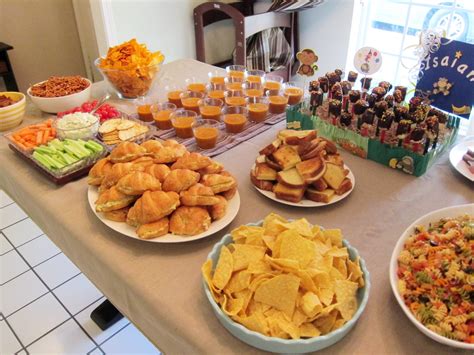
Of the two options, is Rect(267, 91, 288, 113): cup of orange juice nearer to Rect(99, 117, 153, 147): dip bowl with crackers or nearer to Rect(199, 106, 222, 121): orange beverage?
Rect(199, 106, 222, 121): orange beverage

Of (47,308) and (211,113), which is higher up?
(211,113)

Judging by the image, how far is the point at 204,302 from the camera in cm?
80

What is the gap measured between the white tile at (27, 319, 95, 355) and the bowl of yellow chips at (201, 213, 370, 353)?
110cm

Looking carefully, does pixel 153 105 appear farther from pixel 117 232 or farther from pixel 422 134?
pixel 422 134

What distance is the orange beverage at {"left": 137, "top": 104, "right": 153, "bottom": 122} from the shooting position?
1.57 m

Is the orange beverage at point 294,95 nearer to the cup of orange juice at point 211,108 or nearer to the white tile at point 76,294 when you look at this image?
the cup of orange juice at point 211,108

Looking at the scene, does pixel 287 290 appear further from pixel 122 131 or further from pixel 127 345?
pixel 127 345

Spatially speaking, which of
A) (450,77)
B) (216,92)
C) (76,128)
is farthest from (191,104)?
(450,77)

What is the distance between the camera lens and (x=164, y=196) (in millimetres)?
922

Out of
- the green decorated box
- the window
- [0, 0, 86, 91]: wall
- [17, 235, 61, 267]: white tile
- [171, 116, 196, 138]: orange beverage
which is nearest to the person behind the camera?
the green decorated box

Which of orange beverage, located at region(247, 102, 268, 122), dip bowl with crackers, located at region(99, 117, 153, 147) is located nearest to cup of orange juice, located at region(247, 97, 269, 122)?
orange beverage, located at region(247, 102, 268, 122)

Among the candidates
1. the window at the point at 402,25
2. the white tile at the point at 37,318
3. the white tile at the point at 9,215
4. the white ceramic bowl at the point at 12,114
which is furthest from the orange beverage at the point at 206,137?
the window at the point at 402,25

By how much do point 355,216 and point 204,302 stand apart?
0.48 m

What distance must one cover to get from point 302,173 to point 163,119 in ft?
2.22
